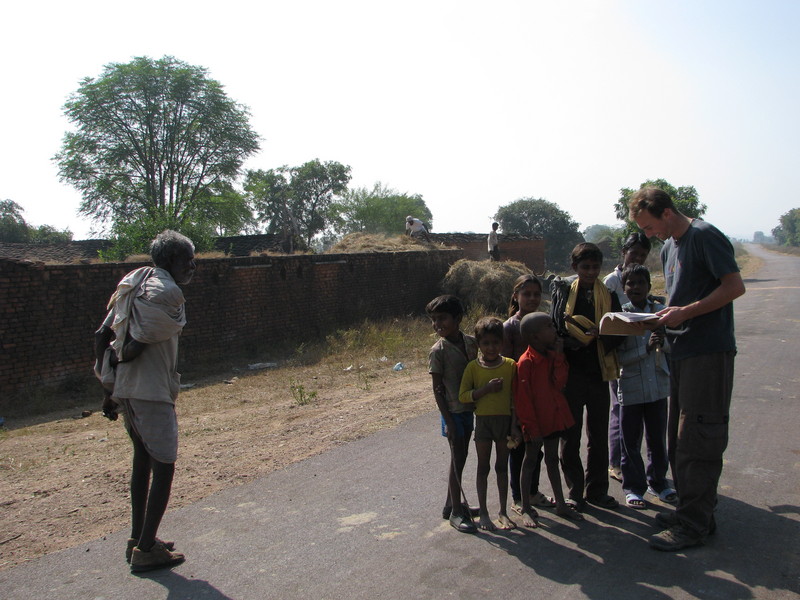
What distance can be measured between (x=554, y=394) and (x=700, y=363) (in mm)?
823

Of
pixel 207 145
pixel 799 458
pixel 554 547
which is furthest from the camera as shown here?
pixel 207 145

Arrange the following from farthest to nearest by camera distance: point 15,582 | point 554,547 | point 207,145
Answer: point 207,145 → point 554,547 → point 15,582

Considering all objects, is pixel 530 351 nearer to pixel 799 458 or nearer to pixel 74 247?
pixel 799 458

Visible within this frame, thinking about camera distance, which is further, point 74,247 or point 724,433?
point 74,247

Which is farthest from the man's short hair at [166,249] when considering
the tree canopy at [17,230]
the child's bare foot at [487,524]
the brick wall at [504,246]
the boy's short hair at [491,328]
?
the tree canopy at [17,230]

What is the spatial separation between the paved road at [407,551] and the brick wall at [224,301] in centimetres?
577

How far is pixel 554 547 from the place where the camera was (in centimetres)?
342

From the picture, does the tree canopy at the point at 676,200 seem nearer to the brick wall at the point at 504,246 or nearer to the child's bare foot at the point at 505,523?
the brick wall at the point at 504,246

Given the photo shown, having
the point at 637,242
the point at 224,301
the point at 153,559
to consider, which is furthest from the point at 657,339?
the point at 224,301

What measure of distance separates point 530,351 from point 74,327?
774 cm

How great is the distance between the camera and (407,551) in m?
3.39

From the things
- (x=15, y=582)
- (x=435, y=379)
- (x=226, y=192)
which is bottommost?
(x=15, y=582)

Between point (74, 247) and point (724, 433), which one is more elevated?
point (74, 247)

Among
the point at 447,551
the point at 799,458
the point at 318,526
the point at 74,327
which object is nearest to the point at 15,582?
the point at 318,526
